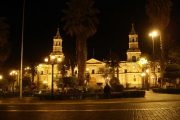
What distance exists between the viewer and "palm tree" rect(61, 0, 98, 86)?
152 feet

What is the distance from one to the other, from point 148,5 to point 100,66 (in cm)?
7451

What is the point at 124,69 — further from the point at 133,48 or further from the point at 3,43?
the point at 3,43

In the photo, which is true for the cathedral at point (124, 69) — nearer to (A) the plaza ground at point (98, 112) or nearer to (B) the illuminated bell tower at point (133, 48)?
(B) the illuminated bell tower at point (133, 48)

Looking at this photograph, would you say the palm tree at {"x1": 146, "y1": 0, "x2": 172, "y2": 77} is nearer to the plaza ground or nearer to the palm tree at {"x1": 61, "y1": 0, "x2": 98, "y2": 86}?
the palm tree at {"x1": 61, "y1": 0, "x2": 98, "y2": 86}

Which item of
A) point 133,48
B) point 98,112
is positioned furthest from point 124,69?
point 98,112

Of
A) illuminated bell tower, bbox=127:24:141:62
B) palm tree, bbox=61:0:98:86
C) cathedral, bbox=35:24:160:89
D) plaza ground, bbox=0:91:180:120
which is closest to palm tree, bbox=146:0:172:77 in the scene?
palm tree, bbox=61:0:98:86

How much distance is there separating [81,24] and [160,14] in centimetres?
1385

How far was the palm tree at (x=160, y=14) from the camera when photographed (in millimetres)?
51369

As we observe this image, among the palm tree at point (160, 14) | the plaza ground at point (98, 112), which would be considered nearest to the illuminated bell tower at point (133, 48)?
the palm tree at point (160, 14)

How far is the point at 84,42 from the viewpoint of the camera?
46.8m

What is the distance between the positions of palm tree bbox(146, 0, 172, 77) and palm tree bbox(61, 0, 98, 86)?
1034cm

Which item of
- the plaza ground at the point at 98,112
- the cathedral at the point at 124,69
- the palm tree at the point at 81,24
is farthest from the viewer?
the cathedral at the point at 124,69

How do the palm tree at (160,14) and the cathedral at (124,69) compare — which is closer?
the palm tree at (160,14)

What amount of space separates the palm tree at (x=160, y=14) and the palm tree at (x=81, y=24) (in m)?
10.3
